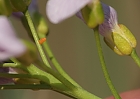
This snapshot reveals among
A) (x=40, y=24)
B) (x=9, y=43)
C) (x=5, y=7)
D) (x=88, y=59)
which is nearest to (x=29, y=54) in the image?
(x=9, y=43)

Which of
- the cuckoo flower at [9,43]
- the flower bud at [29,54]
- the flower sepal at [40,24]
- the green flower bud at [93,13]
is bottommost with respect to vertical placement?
the flower sepal at [40,24]

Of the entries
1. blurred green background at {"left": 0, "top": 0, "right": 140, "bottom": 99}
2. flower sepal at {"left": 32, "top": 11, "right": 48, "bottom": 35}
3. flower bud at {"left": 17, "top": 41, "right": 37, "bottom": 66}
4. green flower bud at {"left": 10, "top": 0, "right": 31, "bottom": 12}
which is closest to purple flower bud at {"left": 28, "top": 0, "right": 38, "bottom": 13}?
flower sepal at {"left": 32, "top": 11, "right": 48, "bottom": 35}

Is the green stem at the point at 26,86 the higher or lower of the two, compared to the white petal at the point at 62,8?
lower

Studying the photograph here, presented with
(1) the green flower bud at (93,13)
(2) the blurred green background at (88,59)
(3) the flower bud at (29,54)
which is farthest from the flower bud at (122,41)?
(2) the blurred green background at (88,59)

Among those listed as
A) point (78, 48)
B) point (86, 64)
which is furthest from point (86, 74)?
point (78, 48)

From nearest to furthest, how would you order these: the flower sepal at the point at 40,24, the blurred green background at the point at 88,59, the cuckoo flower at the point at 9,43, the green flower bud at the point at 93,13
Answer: the cuckoo flower at the point at 9,43, the green flower bud at the point at 93,13, the flower sepal at the point at 40,24, the blurred green background at the point at 88,59

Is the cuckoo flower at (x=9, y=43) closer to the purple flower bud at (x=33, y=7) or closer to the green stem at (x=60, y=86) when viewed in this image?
the green stem at (x=60, y=86)

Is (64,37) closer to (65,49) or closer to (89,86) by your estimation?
(65,49)

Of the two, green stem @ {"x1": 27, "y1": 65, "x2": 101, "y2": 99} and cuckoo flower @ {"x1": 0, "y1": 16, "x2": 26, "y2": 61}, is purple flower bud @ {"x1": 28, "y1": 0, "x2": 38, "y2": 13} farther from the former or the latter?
cuckoo flower @ {"x1": 0, "y1": 16, "x2": 26, "y2": 61}
